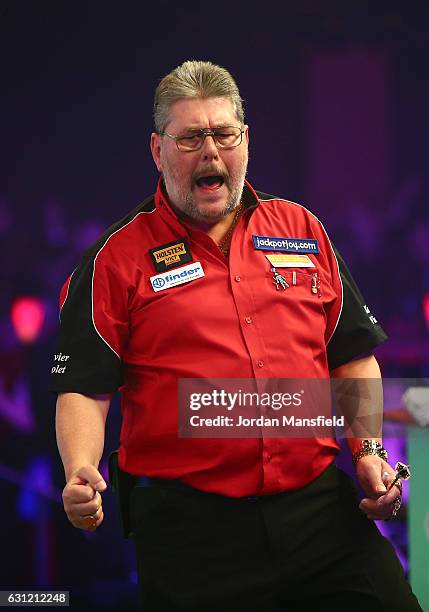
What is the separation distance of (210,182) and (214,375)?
0.45 metres

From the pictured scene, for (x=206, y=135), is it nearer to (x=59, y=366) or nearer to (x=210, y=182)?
(x=210, y=182)

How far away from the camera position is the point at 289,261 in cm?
191

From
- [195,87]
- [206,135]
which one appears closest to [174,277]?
[206,135]

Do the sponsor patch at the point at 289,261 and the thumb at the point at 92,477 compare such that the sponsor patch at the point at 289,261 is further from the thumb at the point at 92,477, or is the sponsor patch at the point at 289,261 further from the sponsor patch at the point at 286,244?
the thumb at the point at 92,477

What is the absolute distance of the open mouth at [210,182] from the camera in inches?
76.4

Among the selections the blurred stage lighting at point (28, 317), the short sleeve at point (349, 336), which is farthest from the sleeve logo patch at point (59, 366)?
the blurred stage lighting at point (28, 317)

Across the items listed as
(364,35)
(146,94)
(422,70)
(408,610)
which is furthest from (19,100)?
(408,610)

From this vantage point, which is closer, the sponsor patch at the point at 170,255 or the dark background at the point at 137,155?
the sponsor patch at the point at 170,255

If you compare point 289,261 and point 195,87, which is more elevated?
point 195,87

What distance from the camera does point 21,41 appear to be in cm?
296

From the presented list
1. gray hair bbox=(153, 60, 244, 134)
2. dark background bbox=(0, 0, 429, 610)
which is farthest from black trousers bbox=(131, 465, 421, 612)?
dark background bbox=(0, 0, 429, 610)

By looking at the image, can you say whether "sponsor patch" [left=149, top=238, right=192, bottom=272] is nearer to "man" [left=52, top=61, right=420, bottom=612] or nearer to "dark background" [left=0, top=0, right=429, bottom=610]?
"man" [left=52, top=61, right=420, bottom=612]

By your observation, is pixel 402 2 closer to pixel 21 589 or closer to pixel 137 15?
pixel 137 15

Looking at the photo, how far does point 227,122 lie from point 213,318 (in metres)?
0.44
